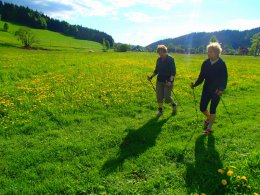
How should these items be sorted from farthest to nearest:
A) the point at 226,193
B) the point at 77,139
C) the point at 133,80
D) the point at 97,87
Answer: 1. the point at 133,80
2. the point at 97,87
3. the point at 77,139
4. the point at 226,193

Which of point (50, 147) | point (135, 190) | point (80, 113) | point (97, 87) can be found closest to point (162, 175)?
→ point (135, 190)

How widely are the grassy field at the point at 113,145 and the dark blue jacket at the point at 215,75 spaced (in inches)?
66.4

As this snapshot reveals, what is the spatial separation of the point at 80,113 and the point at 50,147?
3.48 meters

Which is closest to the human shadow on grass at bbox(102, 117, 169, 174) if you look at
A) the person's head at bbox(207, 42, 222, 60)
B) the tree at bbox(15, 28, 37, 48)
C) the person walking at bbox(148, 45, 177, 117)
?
the person walking at bbox(148, 45, 177, 117)

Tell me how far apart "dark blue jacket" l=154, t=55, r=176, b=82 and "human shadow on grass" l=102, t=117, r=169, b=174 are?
5.64ft

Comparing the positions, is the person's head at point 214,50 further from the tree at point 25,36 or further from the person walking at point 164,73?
the tree at point 25,36

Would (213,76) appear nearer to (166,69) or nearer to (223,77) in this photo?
(223,77)

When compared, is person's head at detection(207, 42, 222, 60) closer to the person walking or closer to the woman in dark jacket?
the woman in dark jacket

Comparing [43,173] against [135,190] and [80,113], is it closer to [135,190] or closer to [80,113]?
[135,190]

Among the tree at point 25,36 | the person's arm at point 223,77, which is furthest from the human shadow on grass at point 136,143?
the tree at point 25,36

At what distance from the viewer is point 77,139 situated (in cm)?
910

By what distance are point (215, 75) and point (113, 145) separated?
3966mm

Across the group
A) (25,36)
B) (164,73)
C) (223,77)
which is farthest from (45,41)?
(223,77)

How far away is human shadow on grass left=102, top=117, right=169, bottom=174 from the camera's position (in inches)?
297
